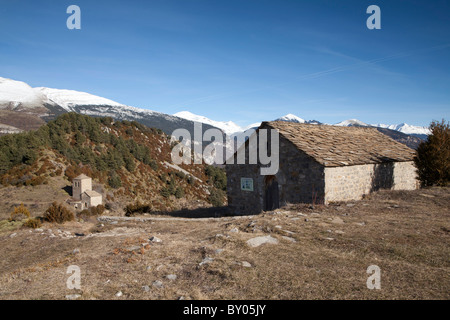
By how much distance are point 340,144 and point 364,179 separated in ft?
7.87

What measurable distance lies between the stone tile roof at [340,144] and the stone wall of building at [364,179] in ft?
1.12

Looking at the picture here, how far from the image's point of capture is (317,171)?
12.8m

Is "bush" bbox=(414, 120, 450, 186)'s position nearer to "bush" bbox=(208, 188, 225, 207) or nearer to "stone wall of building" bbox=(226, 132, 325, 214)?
"stone wall of building" bbox=(226, 132, 325, 214)

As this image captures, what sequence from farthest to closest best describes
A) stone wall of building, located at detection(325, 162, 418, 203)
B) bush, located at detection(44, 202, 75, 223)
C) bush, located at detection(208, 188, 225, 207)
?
1. bush, located at detection(208, 188, 225, 207)
2. bush, located at detection(44, 202, 75, 223)
3. stone wall of building, located at detection(325, 162, 418, 203)

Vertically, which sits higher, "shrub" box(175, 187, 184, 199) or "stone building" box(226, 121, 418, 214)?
"stone building" box(226, 121, 418, 214)

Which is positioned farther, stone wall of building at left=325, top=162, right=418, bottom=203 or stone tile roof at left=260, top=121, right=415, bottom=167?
stone tile roof at left=260, top=121, right=415, bottom=167

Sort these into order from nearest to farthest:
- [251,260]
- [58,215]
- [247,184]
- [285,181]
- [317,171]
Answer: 1. [251,260]
2. [317,171]
3. [58,215]
4. [285,181]
5. [247,184]

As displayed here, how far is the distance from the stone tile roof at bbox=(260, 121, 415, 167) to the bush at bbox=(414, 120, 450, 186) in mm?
1245

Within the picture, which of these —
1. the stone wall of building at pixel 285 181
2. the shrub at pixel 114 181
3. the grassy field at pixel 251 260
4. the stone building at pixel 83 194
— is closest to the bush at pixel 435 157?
the grassy field at pixel 251 260

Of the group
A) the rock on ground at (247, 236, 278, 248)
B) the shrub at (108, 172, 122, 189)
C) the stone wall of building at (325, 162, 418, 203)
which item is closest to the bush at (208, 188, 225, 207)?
the shrub at (108, 172, 122, 189)

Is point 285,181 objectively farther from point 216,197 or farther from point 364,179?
point 216,197

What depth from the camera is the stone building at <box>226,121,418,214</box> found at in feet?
42.7

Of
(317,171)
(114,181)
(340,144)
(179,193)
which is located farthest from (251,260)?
(179,193)

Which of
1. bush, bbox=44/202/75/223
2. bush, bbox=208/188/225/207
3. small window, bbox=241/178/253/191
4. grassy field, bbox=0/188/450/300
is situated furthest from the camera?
bush, bbox=208/188/225/207
